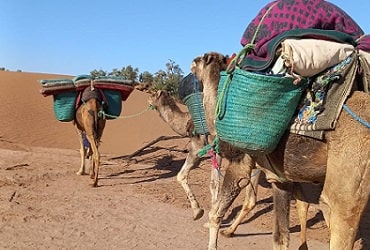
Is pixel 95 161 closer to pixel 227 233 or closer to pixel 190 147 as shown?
pixel 190 147

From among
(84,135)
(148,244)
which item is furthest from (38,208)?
(84,135)

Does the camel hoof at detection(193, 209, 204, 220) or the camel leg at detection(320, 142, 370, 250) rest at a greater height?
the camel leg at detection(320, 142, 370, 250)

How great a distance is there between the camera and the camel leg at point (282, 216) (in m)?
4.39

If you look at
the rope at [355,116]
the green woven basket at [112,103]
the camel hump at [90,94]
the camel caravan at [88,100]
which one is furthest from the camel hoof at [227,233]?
the camel hump at [90,94]

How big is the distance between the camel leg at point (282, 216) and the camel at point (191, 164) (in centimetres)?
153

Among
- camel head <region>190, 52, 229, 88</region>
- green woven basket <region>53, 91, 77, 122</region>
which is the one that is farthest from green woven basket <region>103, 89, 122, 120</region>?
camel head <region>190, 52, 229, 88</region>

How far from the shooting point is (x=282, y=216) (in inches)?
174

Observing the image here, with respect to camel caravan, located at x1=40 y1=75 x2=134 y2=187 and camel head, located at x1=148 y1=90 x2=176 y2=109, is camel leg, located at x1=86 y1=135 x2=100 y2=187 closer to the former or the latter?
camel caravan, located at x1=40 y1=75 x2=134 y2=187

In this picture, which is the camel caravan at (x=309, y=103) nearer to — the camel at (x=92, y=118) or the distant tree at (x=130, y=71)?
the camel at (x=92, y=118)

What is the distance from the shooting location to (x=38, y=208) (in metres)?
8.28

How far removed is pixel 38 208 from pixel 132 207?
1.62 meters

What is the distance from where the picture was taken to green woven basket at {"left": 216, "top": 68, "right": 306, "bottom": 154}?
315 cm

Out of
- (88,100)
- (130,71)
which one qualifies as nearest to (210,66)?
(88,100)

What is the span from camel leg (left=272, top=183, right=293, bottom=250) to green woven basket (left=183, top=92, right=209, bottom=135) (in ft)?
10.2
